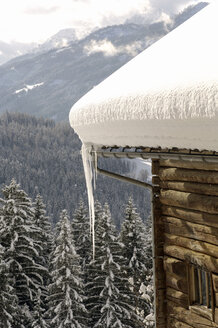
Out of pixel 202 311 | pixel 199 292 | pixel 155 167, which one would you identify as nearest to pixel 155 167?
pixel 155 167

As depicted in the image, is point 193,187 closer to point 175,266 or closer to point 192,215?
point 192,215

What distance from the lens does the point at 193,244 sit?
439cm

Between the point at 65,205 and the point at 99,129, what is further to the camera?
the point at 65,205

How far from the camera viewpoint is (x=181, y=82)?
9.87 feet

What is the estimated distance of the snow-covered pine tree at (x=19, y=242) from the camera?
29.0 m

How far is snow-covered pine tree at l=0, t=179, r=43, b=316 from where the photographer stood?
95.0 feet

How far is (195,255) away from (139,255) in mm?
34108

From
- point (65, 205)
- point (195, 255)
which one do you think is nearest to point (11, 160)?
point (65, 205)

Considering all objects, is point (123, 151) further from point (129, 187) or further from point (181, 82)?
point (129, 187)

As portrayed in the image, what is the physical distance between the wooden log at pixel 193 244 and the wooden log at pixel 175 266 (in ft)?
0.53

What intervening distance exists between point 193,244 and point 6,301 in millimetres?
23283

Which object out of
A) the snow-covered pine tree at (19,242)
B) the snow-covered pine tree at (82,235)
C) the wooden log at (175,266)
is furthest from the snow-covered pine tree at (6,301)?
the wooden log at (175,266)

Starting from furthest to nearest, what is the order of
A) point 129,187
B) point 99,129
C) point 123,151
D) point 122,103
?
point 129,187 < point 123,151 < point 99,129 < point 122,103

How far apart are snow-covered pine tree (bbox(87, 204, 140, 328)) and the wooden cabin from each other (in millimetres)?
27853
